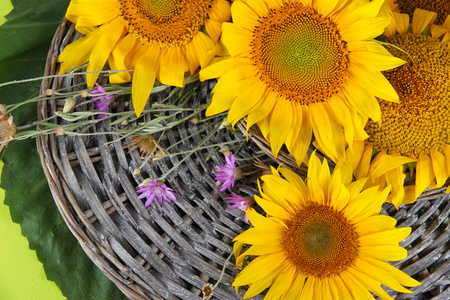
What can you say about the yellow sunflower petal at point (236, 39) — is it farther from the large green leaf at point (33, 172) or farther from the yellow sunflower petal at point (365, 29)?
the large green leaf at point (33, 172)

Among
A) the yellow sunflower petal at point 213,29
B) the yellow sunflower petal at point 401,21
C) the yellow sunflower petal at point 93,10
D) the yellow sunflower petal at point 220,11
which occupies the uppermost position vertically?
the yellow sunflower petal at point 93,10

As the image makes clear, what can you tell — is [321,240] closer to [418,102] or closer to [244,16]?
[418,102]

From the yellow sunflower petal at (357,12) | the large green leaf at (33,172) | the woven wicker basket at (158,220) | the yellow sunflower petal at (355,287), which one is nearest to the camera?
the yellow sunflower petal at (357,12)

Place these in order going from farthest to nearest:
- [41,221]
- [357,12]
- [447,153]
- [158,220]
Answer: [41,221]
[158,220]
[447,153]
[357,12]

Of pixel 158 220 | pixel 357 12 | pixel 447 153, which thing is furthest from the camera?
pixel 158 220

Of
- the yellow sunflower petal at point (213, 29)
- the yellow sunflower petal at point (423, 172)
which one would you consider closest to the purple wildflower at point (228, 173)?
the yellow sunflower petal at point (213, 29)

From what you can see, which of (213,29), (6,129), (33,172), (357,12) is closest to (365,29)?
(357,12)
